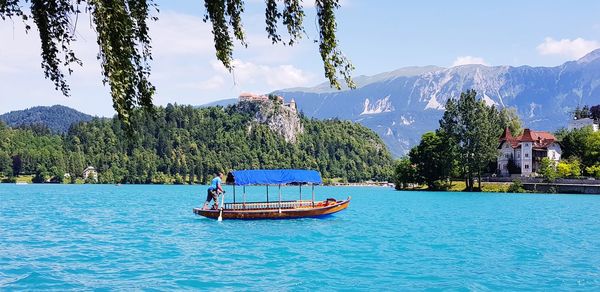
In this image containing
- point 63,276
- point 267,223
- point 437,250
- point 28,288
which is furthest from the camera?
point 267,223

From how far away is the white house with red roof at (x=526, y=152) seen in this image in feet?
492

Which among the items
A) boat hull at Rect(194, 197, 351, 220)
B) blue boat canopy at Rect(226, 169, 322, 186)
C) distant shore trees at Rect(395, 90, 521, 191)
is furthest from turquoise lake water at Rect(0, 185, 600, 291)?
distant shore trees at Rect(395, 90, 521, 191)

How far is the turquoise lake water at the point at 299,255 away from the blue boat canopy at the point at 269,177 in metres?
3.75

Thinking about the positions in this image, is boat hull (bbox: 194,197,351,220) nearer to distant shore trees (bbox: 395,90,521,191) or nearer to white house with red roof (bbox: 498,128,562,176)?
distant shore trees (bbox: 395,90,521,191)

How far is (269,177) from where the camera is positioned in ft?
179

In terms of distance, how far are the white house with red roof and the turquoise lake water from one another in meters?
98.6

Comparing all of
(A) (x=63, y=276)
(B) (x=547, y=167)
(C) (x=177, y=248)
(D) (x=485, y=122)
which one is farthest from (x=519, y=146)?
(A) (x=63, y=276)

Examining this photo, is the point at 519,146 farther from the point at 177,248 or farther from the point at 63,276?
the point at 63,276

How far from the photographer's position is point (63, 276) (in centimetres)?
2638

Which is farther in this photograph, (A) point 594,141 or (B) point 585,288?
(A) point 594,141

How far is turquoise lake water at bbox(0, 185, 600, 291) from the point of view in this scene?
25453mm

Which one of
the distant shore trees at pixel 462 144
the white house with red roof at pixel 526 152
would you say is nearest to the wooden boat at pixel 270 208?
the distant shore trees at pixel 462 144

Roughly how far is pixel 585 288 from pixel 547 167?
11925 centimetres

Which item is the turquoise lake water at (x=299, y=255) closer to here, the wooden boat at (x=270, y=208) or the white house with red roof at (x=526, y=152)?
the wooden boat at (x=270, y=208)
